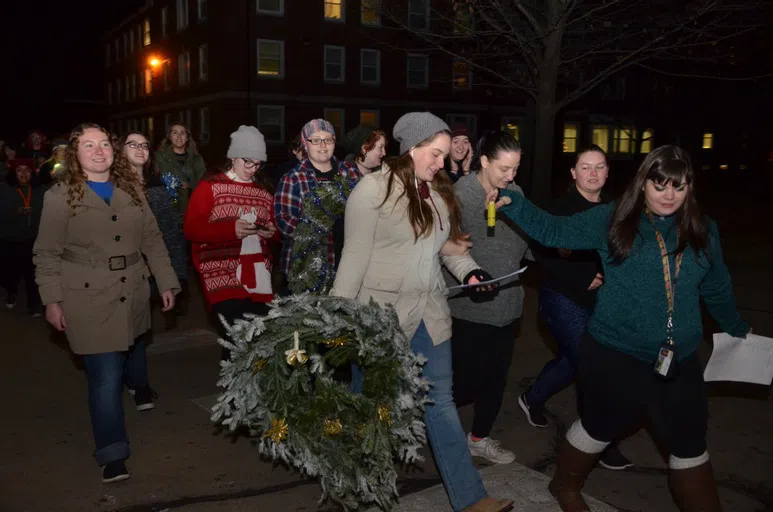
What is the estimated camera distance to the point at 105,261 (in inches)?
178

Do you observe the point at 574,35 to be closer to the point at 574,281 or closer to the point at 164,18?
the point at 574,281

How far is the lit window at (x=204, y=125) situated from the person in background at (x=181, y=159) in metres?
29.3

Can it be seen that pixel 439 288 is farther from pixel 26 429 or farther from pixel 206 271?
pixel 26 429

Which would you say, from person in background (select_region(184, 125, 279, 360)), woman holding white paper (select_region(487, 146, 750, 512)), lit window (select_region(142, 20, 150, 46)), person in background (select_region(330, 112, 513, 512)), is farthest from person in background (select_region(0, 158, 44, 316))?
lit window (select_region(142, 20, 150, 46))

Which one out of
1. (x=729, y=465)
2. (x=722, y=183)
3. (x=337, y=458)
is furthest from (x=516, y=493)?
(x=722, y=183)

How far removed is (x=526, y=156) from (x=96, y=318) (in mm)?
20457

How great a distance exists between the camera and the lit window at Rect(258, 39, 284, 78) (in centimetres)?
3478

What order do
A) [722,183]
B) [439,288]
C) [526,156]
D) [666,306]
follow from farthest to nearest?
[722,183] < [526,156] < [439,288] < [666,306]

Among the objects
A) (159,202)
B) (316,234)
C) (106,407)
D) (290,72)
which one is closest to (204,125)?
(290,72)

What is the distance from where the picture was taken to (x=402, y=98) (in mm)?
38125

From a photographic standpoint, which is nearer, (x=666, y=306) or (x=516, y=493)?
(x=666, y=306)

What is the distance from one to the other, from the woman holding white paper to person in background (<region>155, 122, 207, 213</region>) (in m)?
5.66

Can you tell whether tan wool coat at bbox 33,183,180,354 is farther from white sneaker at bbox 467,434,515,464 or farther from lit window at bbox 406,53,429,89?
lit window at bbox 406,53,429,89

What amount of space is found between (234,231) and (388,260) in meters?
2.01
